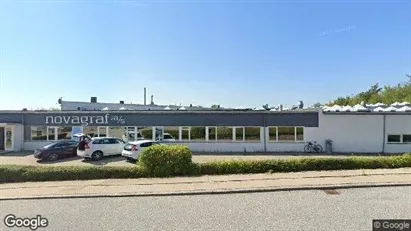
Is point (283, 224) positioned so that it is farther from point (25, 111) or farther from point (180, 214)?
point (25, 111)

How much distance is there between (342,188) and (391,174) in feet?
9.29

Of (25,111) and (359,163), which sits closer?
(359,163)

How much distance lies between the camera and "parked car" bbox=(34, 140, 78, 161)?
65.2ft

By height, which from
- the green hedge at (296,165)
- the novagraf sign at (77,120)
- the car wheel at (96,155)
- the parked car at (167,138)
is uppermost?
the novagraf sign at (77,120)

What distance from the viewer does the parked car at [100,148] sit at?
19375mm

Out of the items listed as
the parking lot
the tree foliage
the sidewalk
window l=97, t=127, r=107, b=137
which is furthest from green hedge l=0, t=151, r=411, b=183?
the tree foliage

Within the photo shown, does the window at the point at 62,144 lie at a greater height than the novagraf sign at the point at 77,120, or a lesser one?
lesser

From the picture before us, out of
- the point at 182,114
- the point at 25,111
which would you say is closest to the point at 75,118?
the point at 25,111

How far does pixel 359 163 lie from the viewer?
40.5 ft

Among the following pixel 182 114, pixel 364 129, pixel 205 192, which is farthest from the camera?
pixel 182 114

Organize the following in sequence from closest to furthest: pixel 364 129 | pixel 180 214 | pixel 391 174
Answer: pixel 180 214, pixel 391 174, pixel 364 129

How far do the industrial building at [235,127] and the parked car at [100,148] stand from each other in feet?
11.8

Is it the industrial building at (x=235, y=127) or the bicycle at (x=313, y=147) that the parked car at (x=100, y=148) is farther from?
the bicycle at (x=313, y=147)

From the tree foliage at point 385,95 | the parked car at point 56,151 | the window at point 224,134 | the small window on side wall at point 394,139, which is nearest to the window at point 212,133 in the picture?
the window at point 224,134
